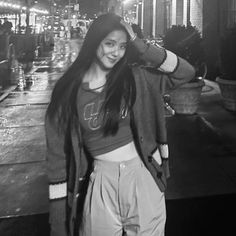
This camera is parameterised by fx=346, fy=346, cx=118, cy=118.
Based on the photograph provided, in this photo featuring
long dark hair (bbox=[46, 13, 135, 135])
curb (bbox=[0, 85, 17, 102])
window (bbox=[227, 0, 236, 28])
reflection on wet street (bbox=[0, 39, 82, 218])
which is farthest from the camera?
window (bbox=[227, 0, 236, 28])

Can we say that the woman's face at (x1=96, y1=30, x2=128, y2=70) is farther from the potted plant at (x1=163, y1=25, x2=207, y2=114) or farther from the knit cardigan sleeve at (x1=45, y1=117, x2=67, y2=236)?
the potted plant at (x1=163, y1=25, x2=207, y2=114)

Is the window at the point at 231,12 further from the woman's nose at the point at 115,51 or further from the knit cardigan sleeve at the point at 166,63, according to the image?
the woman's nose at the point at 115,51

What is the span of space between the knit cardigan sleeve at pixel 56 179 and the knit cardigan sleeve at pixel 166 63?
0.70 metres

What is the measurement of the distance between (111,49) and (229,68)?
6357mm

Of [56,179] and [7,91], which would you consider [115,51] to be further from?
[7,91]

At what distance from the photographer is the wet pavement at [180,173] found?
144 inches

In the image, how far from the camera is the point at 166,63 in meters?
2.18

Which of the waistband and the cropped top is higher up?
the cropped top

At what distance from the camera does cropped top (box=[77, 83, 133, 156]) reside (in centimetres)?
209

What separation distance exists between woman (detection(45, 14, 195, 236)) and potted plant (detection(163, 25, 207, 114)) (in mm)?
5243

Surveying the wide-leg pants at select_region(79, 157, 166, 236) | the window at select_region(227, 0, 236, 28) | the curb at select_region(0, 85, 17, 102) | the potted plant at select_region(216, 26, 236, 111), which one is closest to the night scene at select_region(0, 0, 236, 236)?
the wide-leg pants at select_region(79, 157, 166, 236)

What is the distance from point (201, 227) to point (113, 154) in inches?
75.4

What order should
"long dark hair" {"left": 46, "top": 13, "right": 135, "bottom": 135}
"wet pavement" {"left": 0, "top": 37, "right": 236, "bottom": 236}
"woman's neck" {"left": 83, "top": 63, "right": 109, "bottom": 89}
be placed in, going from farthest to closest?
"wet pavement" {"left": 0, "top": 37, "right": 236, "bottom": 236}, "woman's neck" {"left": 83, "top": 63, "right": 109, "bottom": 89}, "long dark hair" {"left": 46, "top": 13, "right": 135, "bottom": 135}

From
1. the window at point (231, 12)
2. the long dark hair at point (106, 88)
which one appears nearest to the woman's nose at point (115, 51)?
the long dark hair at point (106, 88)
